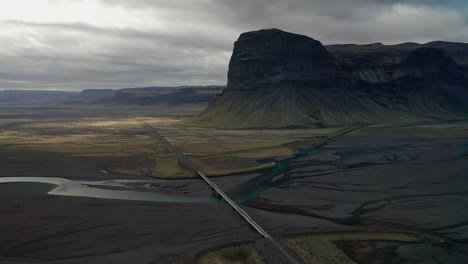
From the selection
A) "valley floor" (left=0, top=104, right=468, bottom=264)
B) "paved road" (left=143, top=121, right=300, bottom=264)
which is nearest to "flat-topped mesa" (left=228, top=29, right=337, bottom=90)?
"valley floor" (left=0, top=104, right=468, bottom=264)

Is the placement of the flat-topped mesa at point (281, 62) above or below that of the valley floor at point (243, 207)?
above

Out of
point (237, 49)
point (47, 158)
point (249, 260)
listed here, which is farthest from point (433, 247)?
point (237, 49)

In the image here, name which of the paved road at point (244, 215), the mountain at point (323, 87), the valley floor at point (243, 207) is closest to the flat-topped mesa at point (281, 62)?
the mountain at point (323, 87)

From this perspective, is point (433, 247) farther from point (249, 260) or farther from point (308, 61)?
point (308, 61)

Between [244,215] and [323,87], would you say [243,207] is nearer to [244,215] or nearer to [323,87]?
[244,215]

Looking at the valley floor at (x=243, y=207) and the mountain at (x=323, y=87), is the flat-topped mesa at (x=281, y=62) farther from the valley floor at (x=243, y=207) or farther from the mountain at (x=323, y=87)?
the valley floor at (x=243, y=207)

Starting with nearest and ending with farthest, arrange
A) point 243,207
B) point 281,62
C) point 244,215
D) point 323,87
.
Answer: point 244,215 < point 243,207 < point 323,87 < point 281,62

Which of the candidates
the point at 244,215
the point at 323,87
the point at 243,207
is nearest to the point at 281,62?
the point at 323,87
